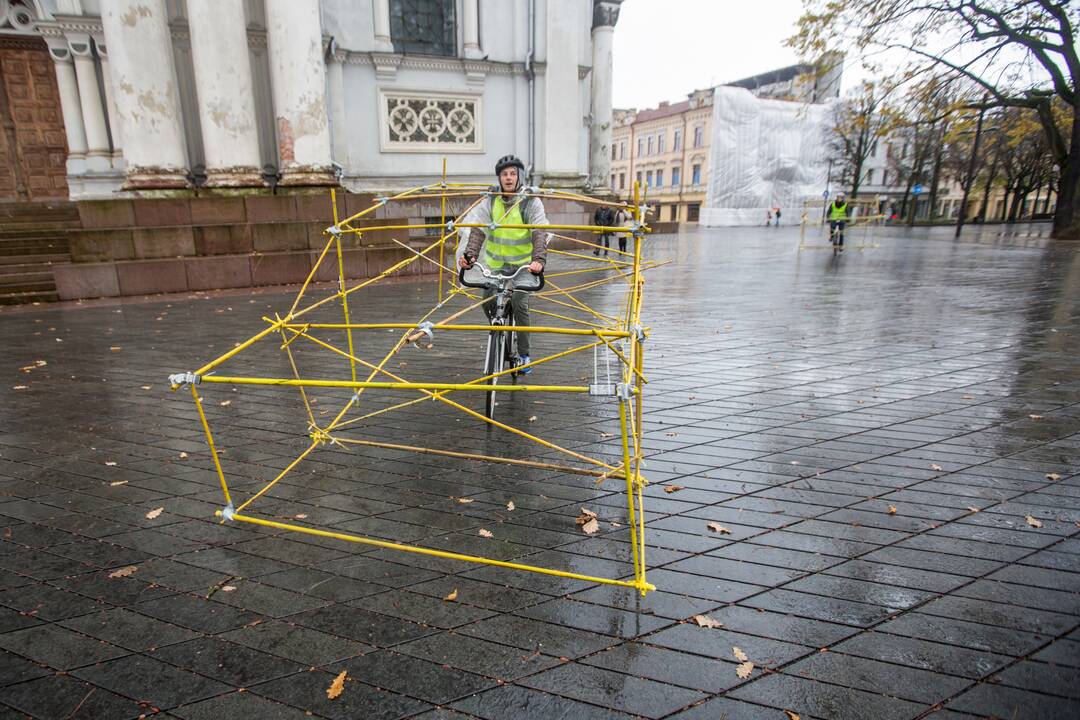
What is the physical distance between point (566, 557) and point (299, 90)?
13587mm

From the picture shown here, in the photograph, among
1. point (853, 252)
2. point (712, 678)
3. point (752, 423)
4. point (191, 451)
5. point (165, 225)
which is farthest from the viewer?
point (853, 252)

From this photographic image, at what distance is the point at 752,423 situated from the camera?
507cm

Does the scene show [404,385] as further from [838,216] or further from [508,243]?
[838,216]

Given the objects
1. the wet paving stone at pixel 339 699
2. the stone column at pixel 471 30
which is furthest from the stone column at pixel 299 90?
the wet paving stone at pixel 339 699

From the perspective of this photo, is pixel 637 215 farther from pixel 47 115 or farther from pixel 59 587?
pixel 47 115

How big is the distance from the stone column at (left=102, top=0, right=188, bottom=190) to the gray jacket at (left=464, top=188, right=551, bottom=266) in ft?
36.4

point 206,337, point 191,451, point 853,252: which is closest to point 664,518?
point 191,451

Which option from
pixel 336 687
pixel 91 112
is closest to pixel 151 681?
pixel 336 687

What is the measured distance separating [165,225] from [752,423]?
12502 millimetres

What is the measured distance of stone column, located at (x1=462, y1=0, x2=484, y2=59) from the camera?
18.2 metres

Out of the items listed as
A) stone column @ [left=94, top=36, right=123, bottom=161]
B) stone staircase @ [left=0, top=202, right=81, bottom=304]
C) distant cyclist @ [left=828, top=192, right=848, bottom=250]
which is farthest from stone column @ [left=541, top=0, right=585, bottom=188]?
stone staircase @ [left=0, top=202, right=81, bottom=304]

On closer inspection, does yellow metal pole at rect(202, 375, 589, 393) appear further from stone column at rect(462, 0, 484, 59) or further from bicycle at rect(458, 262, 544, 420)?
stone column at rect(462, 0, 484, 59)

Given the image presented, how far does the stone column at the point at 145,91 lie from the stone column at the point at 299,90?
217cm

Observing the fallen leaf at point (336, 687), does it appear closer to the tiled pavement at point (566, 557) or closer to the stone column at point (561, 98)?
the tiled pavement at point (566, 557)
